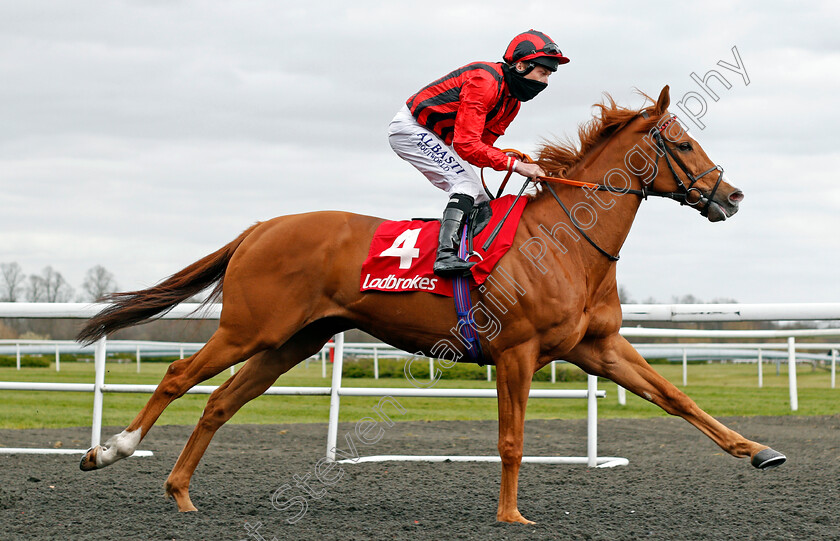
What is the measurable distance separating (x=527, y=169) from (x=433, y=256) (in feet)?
2.24

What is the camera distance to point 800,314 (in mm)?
5602

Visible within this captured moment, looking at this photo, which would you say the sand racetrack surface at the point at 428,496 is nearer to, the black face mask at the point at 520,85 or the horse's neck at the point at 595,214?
the horse's neck at the point at 595,214

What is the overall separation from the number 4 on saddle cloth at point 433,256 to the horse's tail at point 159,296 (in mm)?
983

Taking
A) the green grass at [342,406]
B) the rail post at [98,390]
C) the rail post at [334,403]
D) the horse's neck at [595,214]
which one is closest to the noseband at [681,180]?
the horse's neck at [595,214]

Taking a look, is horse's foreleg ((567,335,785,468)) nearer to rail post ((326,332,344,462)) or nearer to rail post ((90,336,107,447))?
rail post ((326,332,344,462))

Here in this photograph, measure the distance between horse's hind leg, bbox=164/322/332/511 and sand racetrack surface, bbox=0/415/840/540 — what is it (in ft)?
0.97

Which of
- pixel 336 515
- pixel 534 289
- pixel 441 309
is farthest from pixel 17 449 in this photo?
pixel 534 289

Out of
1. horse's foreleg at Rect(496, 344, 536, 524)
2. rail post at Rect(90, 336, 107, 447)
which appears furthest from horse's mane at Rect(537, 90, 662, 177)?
rail post at Rect(90, 336, 107, 447)

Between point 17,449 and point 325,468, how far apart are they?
250 cm

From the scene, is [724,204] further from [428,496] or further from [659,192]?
[428,496]

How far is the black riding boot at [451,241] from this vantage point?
14.0 feet

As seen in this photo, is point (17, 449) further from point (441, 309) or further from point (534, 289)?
point (534, 289)

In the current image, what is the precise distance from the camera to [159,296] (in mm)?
5043

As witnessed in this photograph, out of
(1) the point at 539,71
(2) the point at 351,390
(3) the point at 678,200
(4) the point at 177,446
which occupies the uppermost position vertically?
(1) the point at 539,71
